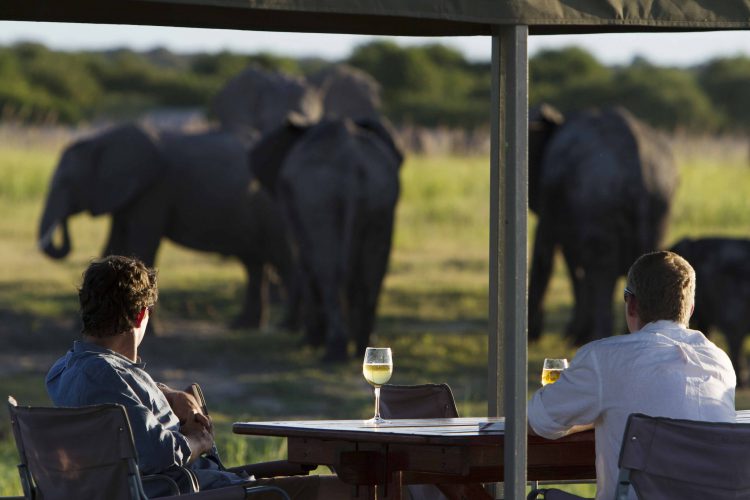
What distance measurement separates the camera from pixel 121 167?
17656 millimetres

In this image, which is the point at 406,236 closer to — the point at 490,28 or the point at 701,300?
the point at 701,300

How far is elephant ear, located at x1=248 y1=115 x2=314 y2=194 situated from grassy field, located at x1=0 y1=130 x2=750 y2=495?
1.53m

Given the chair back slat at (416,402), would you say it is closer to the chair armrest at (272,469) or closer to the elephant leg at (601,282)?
the chair armrest at (272,469)

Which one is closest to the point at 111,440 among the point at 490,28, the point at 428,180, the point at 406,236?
the point at 490,28

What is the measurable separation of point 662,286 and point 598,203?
40.8 feet

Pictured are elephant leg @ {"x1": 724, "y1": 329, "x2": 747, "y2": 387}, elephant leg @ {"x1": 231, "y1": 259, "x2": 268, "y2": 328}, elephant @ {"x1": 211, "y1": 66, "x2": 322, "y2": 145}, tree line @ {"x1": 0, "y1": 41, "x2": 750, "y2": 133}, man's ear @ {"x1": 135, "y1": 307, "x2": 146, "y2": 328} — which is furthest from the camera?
tree line @ {"x1": 0, "y1": 41, "x2": 750, "y2": 133}

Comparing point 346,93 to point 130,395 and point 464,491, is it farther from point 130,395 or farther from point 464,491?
point 130,395

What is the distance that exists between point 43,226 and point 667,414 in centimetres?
1382

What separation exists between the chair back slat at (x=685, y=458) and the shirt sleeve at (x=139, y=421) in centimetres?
99

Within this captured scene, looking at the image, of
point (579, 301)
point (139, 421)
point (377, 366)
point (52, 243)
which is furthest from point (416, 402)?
point (52, 243)

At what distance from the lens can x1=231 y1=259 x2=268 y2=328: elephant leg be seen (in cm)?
1844

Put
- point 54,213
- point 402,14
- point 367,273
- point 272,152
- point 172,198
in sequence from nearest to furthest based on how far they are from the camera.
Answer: point 402,14, point 367,273, point 272,152, point 54,213, point 172,198

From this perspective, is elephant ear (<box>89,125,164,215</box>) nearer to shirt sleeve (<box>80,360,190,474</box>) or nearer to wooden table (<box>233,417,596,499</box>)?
wooden table (<box>233,417,596,499</box>)

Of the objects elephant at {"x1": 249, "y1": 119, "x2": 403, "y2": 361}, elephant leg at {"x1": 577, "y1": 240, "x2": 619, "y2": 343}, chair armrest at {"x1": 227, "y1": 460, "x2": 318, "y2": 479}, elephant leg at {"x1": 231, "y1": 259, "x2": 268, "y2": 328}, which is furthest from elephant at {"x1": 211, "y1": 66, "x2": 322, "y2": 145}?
chair armrest at {"x1": 227, "y1": 460, "x2": 318, "y2": 479}
